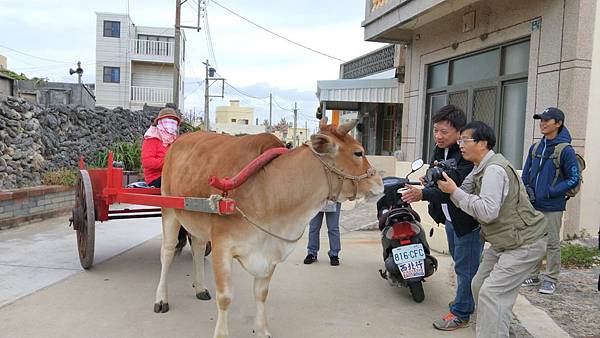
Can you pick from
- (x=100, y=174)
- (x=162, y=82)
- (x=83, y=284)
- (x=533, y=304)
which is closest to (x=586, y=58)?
(x=533, y=304)

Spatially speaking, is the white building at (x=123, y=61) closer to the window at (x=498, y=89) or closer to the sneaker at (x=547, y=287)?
the window at (x=498, y=89)

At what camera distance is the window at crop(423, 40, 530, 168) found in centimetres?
744

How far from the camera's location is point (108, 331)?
4074 mm

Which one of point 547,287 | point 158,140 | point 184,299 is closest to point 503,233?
point 547,287

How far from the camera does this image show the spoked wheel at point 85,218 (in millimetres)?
5277

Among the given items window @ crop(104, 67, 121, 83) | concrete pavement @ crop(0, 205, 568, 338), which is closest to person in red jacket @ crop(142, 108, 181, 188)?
concrete pavement @ crop(0, 205, 568, 338)

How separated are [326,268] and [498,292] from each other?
327cm

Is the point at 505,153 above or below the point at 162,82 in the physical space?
below

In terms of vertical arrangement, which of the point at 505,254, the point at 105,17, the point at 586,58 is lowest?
the point at 505,254

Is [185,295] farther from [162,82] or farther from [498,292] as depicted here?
[162,82]

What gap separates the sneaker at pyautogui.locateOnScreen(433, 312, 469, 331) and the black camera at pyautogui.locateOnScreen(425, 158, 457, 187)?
131 cm

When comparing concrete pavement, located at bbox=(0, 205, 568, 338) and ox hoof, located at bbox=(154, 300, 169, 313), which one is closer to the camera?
concrete pavement, located at bbox=(0, 205, 568, 338)

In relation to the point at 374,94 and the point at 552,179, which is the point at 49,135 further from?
the point at 552,179

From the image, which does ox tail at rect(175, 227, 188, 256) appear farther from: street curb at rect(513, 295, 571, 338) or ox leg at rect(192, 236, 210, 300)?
street curb at rect(513, 295, 571, 338)
